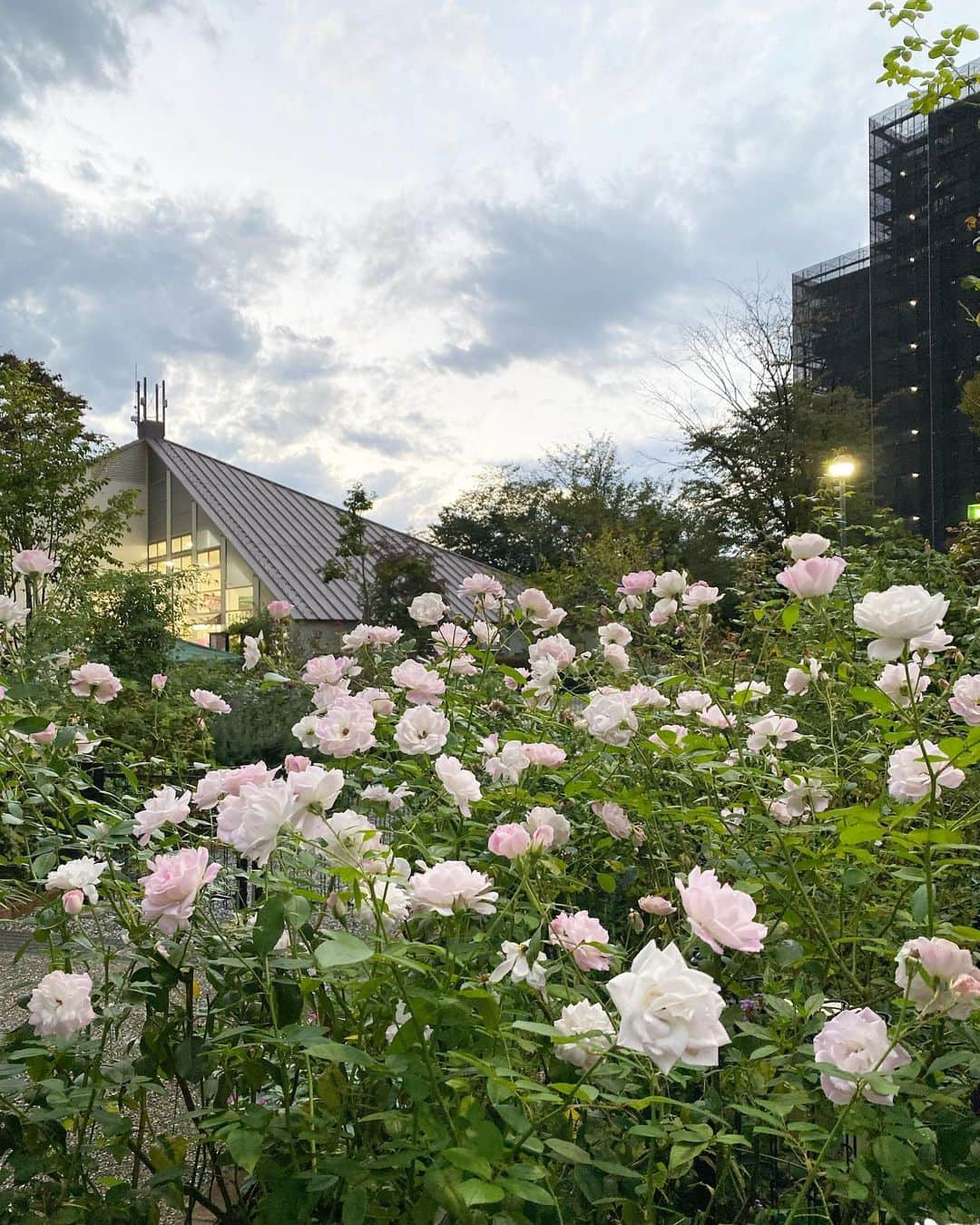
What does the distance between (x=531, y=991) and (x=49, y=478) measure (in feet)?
37.6

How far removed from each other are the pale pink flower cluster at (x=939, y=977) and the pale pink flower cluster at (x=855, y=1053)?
0.05 meters

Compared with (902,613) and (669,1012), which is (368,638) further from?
(669,1012)

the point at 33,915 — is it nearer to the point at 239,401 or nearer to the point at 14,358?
the point at 14,358

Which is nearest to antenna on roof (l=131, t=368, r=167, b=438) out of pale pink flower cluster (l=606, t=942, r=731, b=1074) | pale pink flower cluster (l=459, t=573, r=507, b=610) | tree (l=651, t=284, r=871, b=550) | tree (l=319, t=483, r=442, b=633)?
tree (l=319, t=483, r=442, b=633)

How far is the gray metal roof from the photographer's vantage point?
638 inches

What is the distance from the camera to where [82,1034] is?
1119 millimetres

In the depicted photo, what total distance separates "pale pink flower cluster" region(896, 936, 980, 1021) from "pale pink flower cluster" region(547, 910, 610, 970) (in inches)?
11.1

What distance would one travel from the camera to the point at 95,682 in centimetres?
164

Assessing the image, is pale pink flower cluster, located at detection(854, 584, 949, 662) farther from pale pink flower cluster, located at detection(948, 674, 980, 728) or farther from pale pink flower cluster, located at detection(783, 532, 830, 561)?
pale pink flower cluster, located at detection(783, 532, 830, 561)

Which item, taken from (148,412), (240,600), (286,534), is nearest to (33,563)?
(240,600)

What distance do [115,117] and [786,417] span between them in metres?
13.4

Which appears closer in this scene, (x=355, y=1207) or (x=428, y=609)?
(x=355, y=1207)

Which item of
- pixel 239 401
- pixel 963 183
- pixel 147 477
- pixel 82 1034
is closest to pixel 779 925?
pixel 82 1034

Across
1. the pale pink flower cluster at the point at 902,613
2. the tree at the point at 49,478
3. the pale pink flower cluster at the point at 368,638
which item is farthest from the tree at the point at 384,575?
the pale pink flower cluster at the point at 902,613
